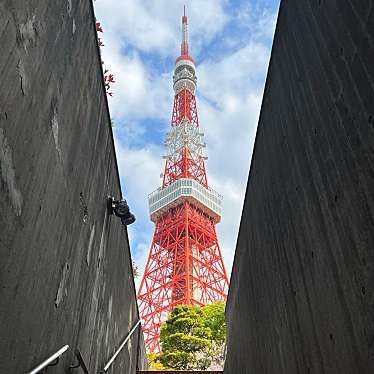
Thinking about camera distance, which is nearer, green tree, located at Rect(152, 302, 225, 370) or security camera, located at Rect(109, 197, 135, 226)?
security camera, located at Rect(109, 197, 135, 226)

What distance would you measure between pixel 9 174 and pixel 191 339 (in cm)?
1334

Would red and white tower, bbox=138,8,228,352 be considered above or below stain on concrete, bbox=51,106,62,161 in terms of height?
above

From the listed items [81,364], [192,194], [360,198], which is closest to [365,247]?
[360,198]

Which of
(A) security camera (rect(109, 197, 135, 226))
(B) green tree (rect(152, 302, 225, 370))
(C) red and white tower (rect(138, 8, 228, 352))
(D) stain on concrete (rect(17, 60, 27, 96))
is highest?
(C) red and white tower (rect(138, 8, 228, 352))

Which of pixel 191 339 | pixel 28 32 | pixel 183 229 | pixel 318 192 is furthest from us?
pixel 183 229

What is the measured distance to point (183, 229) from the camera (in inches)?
1168

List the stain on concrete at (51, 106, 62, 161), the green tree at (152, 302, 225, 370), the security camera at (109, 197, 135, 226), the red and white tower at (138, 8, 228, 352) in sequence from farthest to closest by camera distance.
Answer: the red and white tower at (138, 8, 228, 352)
the green tree at (152, 302, 225, 370)
the security camera at (109, 197, 135, 226)
the stain on concrete at (51, 106, 62, 161)

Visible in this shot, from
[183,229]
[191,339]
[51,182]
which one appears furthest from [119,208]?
[183,229]

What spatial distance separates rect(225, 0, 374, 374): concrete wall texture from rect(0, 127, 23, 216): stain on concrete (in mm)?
1316

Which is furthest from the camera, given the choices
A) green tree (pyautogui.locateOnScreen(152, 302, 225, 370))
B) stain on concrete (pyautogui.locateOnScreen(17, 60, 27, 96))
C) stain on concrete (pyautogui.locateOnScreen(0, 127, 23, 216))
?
green tree (pyautogui.locateOnScreen(152, 302, 225, 370))

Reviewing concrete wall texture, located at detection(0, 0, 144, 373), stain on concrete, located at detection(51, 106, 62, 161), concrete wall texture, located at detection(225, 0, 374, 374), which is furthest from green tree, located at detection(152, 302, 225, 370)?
stain on concrete, located at detection(51, 106, 62, 161)

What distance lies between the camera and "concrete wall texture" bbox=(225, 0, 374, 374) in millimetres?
1635

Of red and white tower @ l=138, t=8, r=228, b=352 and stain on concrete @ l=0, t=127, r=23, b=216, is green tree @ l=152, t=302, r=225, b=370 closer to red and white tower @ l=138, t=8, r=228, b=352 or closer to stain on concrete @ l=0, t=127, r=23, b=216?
red and white tower @ l=138, t=8, r=228, b=352

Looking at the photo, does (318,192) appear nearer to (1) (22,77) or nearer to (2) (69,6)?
(1) (22,77)
